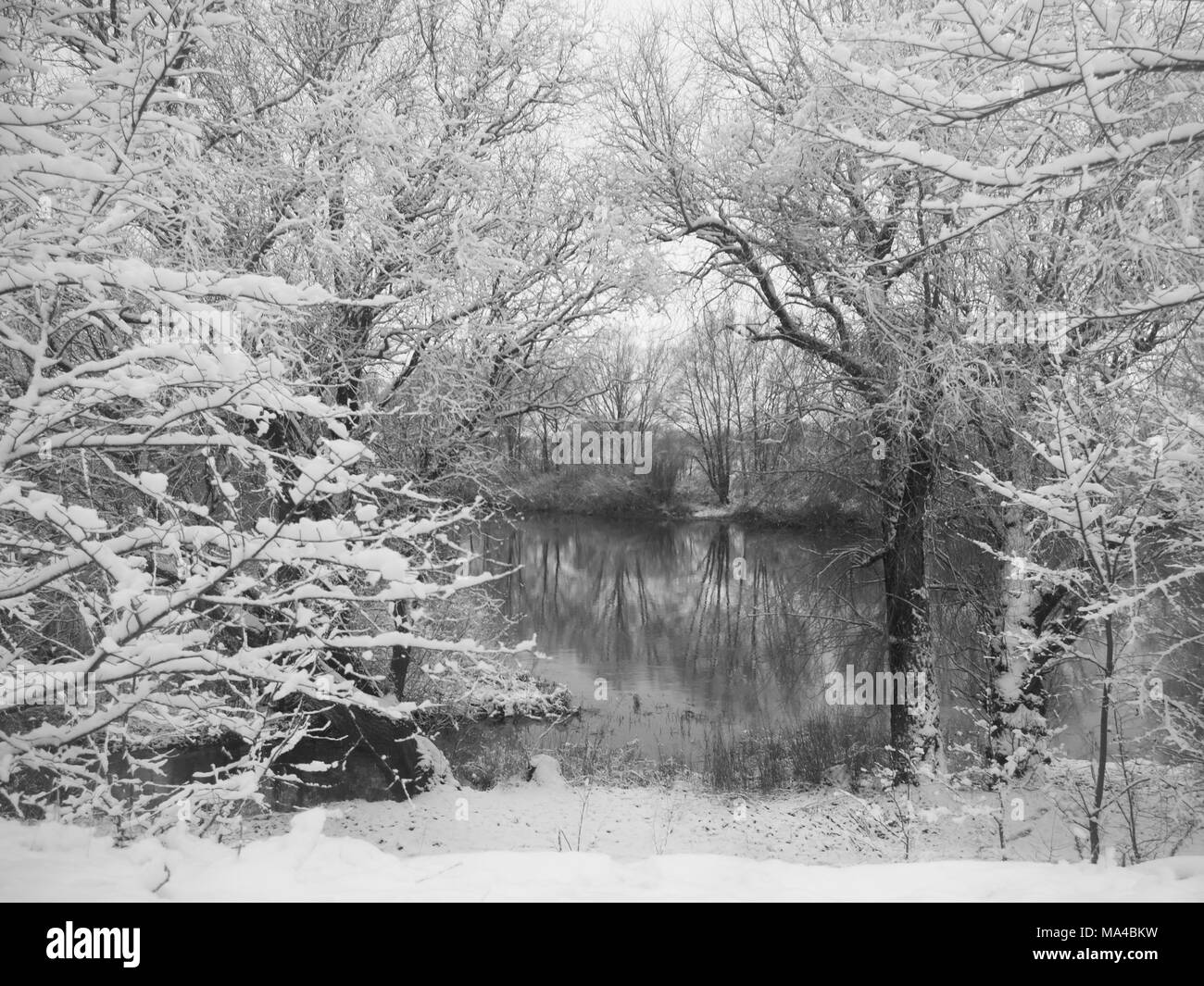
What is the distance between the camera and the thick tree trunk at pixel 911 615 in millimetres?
7516

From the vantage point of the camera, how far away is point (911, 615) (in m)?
7.86

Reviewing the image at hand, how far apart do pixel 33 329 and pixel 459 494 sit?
603 cm

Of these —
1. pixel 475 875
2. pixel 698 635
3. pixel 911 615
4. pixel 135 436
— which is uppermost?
pixel 135 436

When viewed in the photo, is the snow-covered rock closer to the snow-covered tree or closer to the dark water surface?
the dark water surface

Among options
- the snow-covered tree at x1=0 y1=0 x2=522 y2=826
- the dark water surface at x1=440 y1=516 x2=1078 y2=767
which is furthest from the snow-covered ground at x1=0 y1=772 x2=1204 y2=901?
the dark water surface at x1=440 y1=516 x2=1078 y2=767

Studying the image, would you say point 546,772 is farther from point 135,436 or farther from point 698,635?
point 135,436

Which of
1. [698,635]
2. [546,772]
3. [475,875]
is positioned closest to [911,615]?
[546,772]

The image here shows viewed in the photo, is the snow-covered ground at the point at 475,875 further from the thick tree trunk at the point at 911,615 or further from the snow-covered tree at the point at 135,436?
the thick tree trunk at the point at 911,615

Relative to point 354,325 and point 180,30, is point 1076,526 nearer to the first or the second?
point 180,30

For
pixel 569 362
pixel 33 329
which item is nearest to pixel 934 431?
pixel 569 362

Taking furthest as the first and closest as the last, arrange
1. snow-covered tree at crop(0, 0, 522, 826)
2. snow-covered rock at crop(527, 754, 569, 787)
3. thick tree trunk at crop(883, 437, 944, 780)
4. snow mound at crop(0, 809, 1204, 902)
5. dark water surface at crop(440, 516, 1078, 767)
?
dark water surface at crop(440, 516, 1078, 767)
snow-covered rock at crop(527, 754, 569, 787)
thick tree trunk at crop(883, 437, 944, 780)
snow-covered tree at crop(0, 0, 522, 826)
snow mound at crop(0, 809, 1204, 902)

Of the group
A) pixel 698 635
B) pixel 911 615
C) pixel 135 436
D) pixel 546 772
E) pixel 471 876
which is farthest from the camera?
pixel 698 635

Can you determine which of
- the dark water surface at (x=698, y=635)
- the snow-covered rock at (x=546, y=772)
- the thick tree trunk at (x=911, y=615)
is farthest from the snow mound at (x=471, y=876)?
the snow-covered rock at (x=546, y=772)

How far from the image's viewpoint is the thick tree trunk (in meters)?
7.52
